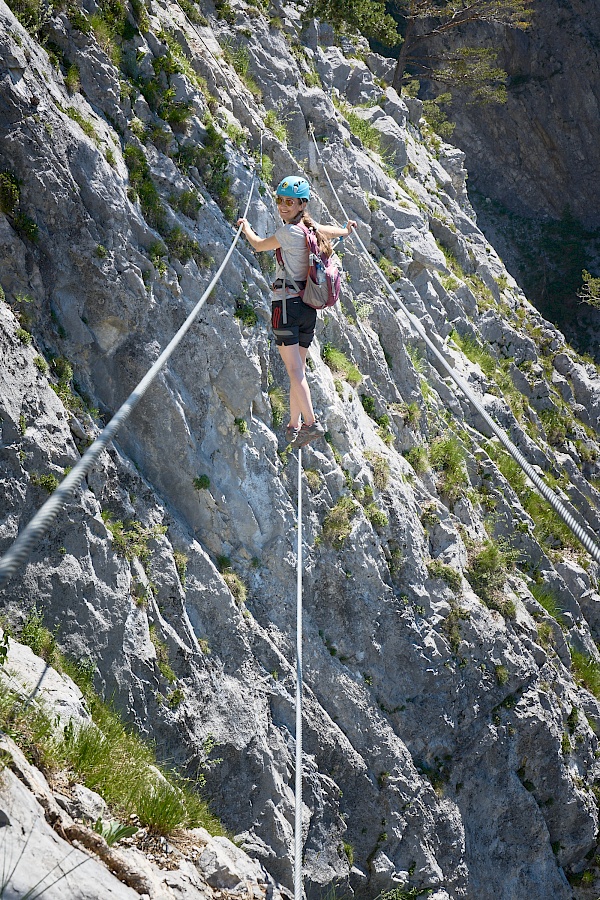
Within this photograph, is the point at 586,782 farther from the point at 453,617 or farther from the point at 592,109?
the point at 592,109

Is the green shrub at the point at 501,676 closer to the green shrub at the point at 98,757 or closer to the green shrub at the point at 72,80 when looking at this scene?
the green shrub at the point at 98,757

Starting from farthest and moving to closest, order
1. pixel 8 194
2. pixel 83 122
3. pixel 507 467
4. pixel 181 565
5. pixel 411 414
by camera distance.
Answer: pixel 507 467, pixel 411 414, pixel 83 122, pixel 181 565, pixel 8 194

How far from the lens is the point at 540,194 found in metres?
34.2

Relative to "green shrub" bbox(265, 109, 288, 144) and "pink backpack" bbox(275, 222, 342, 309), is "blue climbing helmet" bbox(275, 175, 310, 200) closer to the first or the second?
"pink backpack" bbox(275, 222, 342, 309)

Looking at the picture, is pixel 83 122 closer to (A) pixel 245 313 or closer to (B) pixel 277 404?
(A) pixel 245 313

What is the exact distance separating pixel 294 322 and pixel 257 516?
209 centimetres

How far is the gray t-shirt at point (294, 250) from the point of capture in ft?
22.4

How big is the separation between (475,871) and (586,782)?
2.88 metres

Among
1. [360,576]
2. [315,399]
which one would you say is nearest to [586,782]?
[360,576]

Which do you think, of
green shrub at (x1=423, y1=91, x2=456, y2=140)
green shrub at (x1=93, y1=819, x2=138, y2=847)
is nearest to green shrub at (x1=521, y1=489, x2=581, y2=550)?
green shrub at (x1=93, y1=819, x2=138, y2=847)

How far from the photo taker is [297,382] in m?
7.50

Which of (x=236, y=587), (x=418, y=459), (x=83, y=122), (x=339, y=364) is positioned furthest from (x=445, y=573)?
(x=83, y=122)

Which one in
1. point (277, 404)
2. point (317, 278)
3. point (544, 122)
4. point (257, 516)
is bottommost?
point (257, 516)

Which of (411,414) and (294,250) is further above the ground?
(294,250)
